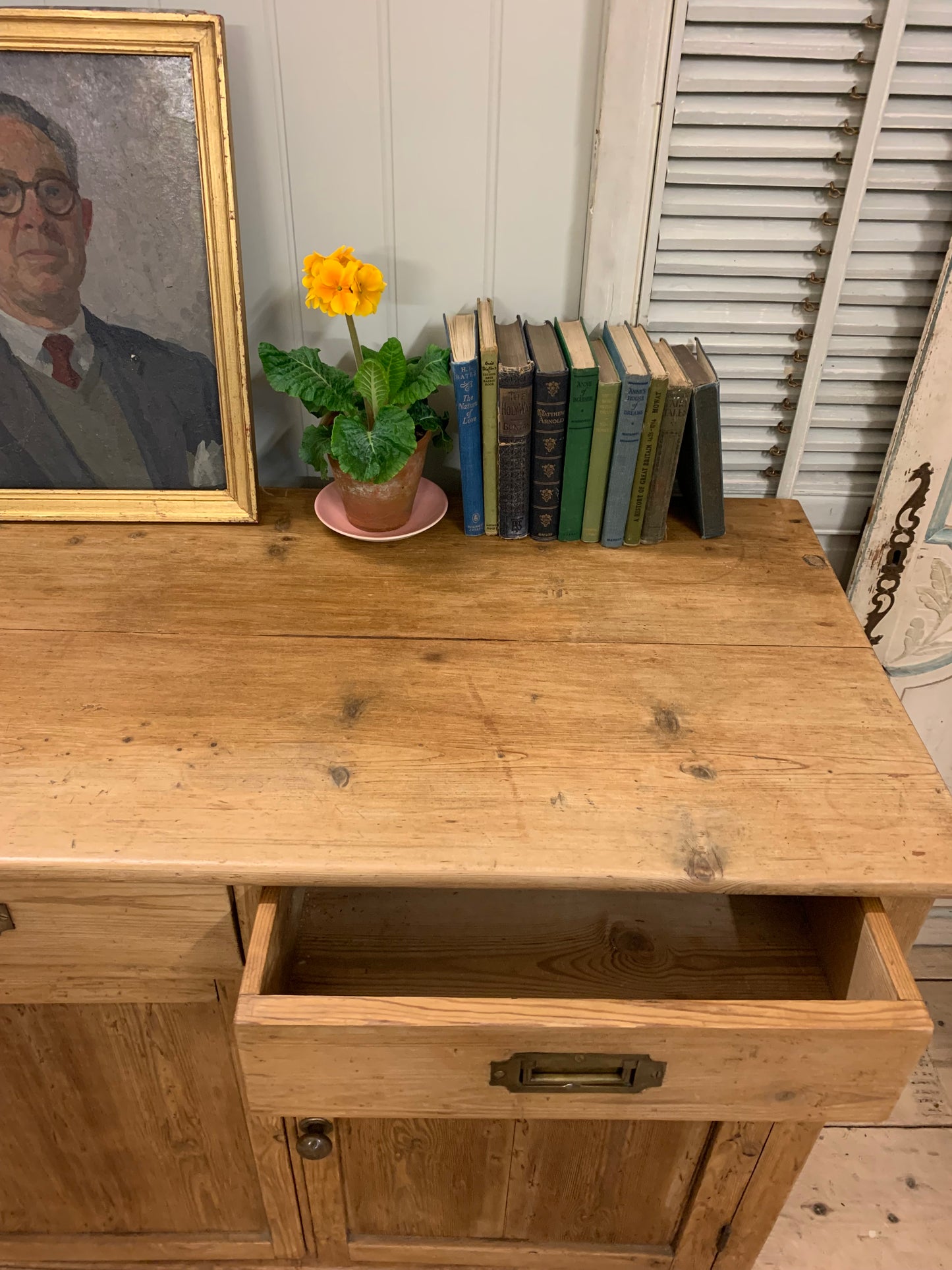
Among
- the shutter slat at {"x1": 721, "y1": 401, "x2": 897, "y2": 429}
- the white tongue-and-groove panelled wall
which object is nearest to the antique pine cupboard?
the shutter slat at {"x1": 721, "y1": 401, "x2": 897, "y2": 429}

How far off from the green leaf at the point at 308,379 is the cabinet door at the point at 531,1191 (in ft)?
2.53

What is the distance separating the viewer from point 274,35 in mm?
978

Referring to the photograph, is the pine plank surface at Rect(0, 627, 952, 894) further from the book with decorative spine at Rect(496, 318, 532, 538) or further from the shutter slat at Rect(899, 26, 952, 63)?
the shutter slat at Rect(899, 26, 952, 63)

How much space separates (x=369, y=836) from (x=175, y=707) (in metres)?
0.25

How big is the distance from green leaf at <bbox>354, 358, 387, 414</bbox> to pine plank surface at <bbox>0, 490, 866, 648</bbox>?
0.17 metres

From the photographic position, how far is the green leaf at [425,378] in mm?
1031

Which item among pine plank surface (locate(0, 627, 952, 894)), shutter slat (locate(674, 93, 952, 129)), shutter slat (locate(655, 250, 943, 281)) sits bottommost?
pine plank surface (locate(0, 627, 952, 894))

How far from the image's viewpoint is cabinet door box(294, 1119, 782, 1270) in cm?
97

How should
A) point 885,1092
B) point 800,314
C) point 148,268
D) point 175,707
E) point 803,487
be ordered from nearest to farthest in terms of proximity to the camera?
1. point 885,1092
2. point 175,707
3. point 148,268
4. point 800,314
5. point 803,487

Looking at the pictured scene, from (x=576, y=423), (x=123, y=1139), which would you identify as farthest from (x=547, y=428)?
(x=123, y=1139)

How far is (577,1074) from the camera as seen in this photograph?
2.55 ft

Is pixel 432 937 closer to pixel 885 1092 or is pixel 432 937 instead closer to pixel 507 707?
pixel 507 707

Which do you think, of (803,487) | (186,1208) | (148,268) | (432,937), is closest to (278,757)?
(432,937)

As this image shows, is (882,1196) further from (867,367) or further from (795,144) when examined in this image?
(795,144)
